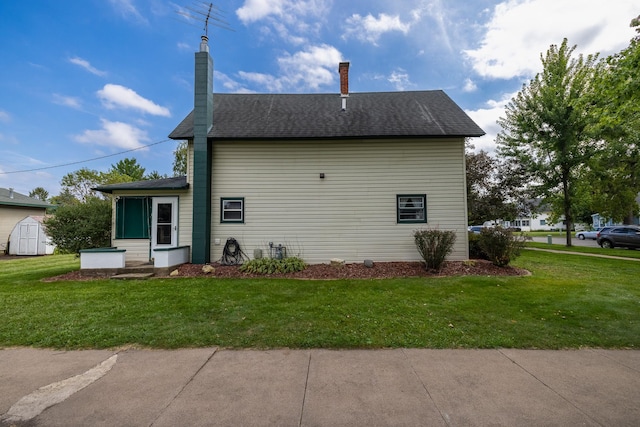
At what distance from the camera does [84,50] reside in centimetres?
1222

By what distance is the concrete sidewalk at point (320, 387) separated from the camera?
7.82 feet

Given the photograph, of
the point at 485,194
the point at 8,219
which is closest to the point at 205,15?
the point at 485,194

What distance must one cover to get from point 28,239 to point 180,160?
1241 cm

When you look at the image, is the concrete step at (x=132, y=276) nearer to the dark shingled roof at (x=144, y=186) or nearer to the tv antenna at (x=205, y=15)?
the dark shingled roof at (x=144, y=186)

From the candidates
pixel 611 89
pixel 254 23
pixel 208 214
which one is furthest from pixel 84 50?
pixel 611 89

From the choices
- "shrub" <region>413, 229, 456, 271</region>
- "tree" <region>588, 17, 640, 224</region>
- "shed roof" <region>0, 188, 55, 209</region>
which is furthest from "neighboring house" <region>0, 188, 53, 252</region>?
"tree" <region>588, 17, 640, 224</region>

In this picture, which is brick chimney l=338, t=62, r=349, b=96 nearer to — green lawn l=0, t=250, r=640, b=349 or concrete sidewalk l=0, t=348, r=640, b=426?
green lawn l=0, t=250, r=640, b=349

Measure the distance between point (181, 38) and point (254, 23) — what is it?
346 cm

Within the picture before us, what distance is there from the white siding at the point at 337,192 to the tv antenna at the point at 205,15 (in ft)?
15.6

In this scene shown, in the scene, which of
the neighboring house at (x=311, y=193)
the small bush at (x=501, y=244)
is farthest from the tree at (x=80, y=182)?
the small bush at (x=501, y=244)

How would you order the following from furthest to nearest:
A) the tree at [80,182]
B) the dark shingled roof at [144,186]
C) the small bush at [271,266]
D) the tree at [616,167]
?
the tree at [80,182] < the tree at [616,167] < the dark shingled roof at [144,186] < the small bush at [271,266]

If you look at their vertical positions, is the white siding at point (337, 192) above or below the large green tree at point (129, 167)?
below

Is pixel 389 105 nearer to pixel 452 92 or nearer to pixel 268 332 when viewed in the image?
pixel 452 92

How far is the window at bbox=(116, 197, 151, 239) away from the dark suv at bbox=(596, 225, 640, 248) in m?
28.9
